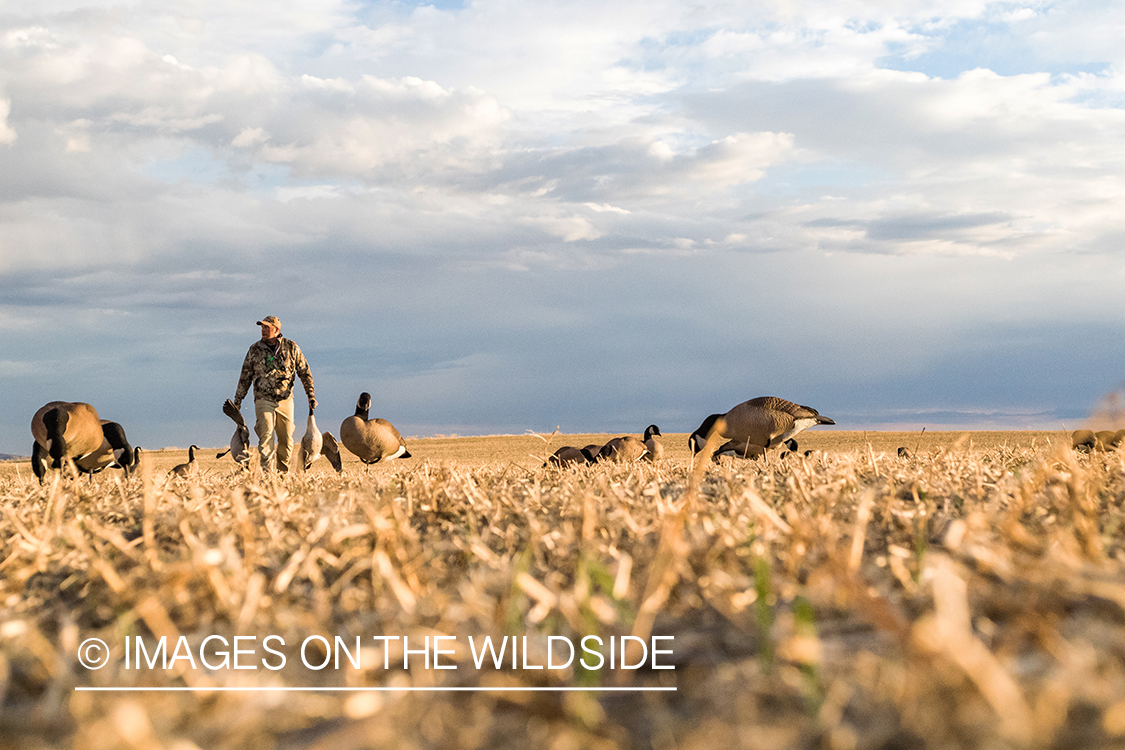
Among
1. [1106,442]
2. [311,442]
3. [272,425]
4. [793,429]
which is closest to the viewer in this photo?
[1106,442]

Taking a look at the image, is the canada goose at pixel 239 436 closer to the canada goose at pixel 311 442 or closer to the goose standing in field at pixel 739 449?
the canada goose at pixel 311 442

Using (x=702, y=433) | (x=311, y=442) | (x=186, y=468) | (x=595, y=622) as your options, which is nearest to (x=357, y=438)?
(x=311, y=442)

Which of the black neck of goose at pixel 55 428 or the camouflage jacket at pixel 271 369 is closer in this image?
the black neck of goose at pixel 55 428

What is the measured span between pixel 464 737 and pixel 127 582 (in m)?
1.58

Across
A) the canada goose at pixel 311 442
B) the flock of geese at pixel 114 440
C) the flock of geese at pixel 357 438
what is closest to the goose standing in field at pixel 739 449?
the flock of geese at pixel 357 438

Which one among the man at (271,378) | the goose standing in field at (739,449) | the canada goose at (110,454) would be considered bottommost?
the goose standing in field at (739,449)

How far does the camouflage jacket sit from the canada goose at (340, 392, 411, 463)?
2285 millimetres

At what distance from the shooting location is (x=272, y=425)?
1440 cm

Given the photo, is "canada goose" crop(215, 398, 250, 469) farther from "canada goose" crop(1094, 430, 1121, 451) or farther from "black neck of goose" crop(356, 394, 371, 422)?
"canada goose" crop(1094, 430, 1121, 451)

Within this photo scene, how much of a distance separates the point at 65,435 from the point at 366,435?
5.83 metres

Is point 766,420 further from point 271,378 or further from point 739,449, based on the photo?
point 271,378

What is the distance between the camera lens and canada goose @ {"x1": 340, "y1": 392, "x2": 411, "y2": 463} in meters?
16.5

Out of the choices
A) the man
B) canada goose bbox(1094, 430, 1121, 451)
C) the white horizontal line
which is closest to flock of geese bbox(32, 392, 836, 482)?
the man

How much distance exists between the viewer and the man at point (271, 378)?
14172 mm
